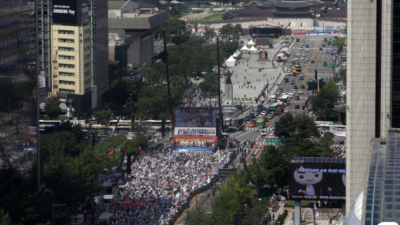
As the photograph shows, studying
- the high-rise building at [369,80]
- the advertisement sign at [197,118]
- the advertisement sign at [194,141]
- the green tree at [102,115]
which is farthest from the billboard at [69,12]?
the high-rise building at [369,80]

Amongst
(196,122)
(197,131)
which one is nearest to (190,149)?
(197,131)

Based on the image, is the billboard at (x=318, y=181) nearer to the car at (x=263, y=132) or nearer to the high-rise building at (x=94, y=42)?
the car at (x=263, y=132)

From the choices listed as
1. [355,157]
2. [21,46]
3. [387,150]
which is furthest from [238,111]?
[387,150]

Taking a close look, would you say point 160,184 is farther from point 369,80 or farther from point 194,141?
point 369,80

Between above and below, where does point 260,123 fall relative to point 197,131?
above

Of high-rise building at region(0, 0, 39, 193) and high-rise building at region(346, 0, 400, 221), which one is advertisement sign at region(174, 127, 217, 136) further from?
high-rise building at region(346, 0, 400, 221)

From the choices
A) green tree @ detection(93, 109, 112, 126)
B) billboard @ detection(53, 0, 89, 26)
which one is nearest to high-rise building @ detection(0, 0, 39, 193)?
green tree @ detection(93, 109, 112, 126)
